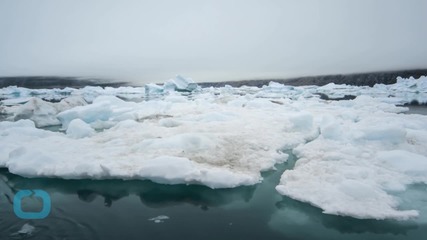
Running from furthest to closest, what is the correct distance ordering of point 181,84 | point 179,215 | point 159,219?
point 181,84, point 179,215, point 159,219

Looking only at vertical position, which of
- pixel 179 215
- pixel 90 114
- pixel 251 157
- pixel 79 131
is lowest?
pixel 179 215

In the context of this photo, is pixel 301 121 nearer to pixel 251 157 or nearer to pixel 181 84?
pixel 251 157

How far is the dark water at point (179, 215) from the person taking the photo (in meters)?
3.74

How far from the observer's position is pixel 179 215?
4266 millimetres

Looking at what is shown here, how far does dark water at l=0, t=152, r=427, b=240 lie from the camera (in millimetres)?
3744

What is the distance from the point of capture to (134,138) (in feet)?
26.7

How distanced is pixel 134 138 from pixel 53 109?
299 inches

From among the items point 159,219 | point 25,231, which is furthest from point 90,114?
point 159,219

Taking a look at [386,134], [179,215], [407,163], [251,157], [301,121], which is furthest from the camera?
[301,121]

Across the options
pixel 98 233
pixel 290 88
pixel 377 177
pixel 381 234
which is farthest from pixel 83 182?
pixel 290 88
